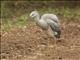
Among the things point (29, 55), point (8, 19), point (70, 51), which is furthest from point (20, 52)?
point (8, 19)

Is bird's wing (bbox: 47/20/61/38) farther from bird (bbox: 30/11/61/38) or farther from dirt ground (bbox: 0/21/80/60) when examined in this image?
dirt ground (bbox: 0/21/80/60)

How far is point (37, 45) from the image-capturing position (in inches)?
349

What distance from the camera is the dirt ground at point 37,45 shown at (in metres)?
7.89

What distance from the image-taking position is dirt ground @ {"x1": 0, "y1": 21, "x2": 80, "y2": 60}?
25.9 feet

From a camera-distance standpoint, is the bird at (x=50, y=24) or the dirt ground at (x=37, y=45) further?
Result: the bird at (x=50, y=24)

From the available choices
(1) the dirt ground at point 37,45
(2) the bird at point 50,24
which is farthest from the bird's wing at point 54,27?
(1) the dirt ground at point 37,45

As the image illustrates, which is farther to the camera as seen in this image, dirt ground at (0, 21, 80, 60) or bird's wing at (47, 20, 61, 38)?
bird's wing at (47, 20, 61, 38)

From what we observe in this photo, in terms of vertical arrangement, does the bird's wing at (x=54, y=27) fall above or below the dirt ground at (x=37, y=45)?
above

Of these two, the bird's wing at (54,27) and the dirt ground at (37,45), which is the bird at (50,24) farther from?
the dirt ground at (37,45)

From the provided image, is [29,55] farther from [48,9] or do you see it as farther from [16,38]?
[48,9]

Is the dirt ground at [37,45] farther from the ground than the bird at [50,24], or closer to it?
closer to it

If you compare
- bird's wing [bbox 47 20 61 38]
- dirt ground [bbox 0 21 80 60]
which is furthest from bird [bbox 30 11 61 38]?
dirt ground [bbox 0 21 80 60]

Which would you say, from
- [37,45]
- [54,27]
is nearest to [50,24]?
[54,27]

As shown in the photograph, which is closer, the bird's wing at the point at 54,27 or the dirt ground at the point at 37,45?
the dirt ground at the point at 37,45
